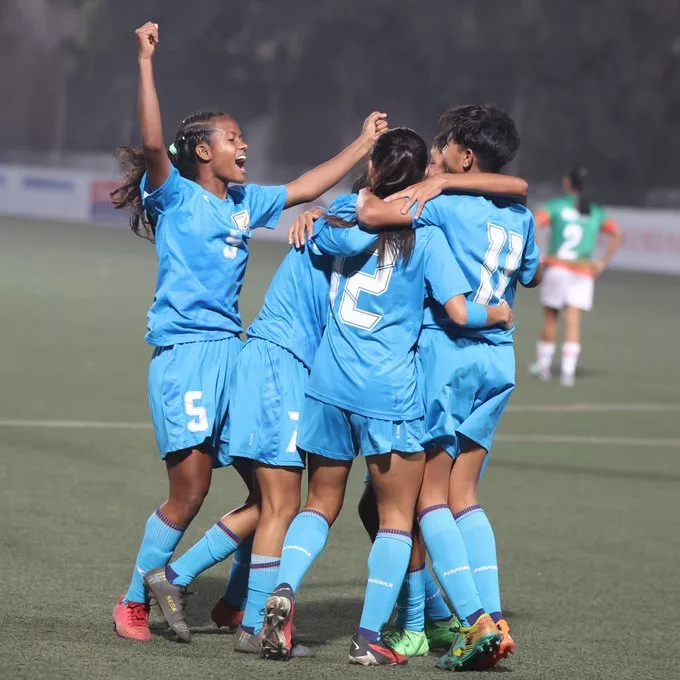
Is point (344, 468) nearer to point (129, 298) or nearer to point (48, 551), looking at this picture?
point (48, 551)

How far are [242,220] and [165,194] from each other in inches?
13.0

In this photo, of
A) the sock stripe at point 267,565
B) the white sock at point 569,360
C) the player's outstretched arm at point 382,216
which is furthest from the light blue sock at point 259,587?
the white sock at point 569,360

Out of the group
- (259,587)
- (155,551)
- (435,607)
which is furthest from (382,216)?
(435,607)

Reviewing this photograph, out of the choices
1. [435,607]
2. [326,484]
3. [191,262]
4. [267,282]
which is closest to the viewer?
[326,484]

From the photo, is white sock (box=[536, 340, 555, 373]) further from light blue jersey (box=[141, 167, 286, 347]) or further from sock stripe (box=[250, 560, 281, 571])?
sock stripe (box=[250, 560, 281, 571])

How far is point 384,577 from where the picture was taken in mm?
4801

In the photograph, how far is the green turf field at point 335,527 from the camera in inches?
193

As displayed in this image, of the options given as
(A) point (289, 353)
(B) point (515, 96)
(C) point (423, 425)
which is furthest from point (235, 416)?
(B) point (515, 96)

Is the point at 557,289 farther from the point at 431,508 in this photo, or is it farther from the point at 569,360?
the point at 431,508

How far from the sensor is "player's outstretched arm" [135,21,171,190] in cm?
478

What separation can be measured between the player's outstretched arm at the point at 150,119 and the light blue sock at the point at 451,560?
149 centimetres

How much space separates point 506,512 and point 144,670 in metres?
3.92

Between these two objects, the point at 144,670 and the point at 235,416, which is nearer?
the point at 144,670

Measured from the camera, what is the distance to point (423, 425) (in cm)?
489
